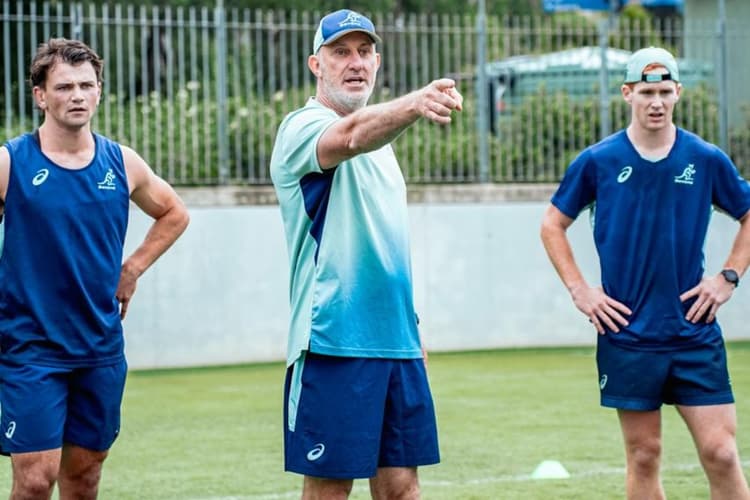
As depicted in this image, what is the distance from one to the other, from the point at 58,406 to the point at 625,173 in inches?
104

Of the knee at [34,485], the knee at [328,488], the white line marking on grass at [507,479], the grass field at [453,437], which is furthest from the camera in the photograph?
the grass field at [453,437]

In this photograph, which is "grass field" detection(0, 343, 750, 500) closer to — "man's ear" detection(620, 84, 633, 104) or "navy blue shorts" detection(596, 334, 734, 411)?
"navy blue shorts" detection(596, 334, 734, 411)

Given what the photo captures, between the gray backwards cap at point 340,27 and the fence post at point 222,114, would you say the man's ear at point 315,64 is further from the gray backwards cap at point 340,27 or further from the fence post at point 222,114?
the fence post at point 222,114

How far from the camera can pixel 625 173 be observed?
21.1ft

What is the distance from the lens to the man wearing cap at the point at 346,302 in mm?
5246

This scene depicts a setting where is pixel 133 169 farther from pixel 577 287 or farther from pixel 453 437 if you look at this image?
pixel 453 437

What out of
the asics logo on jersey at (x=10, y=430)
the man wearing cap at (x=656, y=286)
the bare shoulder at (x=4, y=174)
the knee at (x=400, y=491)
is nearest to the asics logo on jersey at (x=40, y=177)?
the bare shoulder at (x=4, y=174)

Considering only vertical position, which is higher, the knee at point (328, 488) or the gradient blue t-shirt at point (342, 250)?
the gradient blue t-shirt at point (342, 250)

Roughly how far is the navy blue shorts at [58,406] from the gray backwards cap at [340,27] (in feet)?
5.36

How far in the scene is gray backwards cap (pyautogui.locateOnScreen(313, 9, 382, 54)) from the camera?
17.4ft

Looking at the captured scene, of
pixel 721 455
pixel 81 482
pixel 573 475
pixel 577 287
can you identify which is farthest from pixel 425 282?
pixel 81 482

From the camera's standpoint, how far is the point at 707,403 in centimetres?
633

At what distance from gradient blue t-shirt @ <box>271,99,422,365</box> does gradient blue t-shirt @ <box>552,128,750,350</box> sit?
143 centimetres

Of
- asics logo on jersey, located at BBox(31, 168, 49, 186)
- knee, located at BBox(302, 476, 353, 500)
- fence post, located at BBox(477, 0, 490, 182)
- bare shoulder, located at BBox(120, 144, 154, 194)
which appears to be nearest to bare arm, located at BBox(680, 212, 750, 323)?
knee, located at BBox(302, 476, 353, 500)
